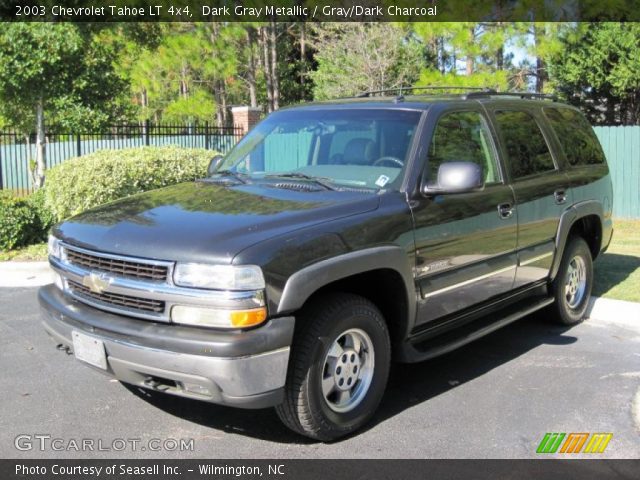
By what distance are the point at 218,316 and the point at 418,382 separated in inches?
82.0

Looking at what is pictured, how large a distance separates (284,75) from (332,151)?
26886mm

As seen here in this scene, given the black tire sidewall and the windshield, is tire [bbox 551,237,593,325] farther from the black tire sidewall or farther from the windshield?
the black tire sidewall

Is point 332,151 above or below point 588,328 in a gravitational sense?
above

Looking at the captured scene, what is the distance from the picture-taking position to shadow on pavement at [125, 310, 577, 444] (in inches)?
169

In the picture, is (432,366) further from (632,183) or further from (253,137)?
(632,183)

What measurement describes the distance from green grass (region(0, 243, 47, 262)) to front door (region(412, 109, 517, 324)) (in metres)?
6.70

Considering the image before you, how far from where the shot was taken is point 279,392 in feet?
11.8

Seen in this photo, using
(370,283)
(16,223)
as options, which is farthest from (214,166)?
(16,223)

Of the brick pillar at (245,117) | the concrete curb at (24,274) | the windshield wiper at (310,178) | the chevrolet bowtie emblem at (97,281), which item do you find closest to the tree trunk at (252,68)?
the brick pillar at (245,117)

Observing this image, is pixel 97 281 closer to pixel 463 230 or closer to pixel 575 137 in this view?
pixel 463 230

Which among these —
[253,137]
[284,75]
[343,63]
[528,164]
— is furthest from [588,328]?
[284,75]

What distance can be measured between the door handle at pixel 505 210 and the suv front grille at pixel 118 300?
2.57 metres

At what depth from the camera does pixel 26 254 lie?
9.84 metres

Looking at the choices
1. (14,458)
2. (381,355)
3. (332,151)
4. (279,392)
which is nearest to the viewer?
(279,392)
